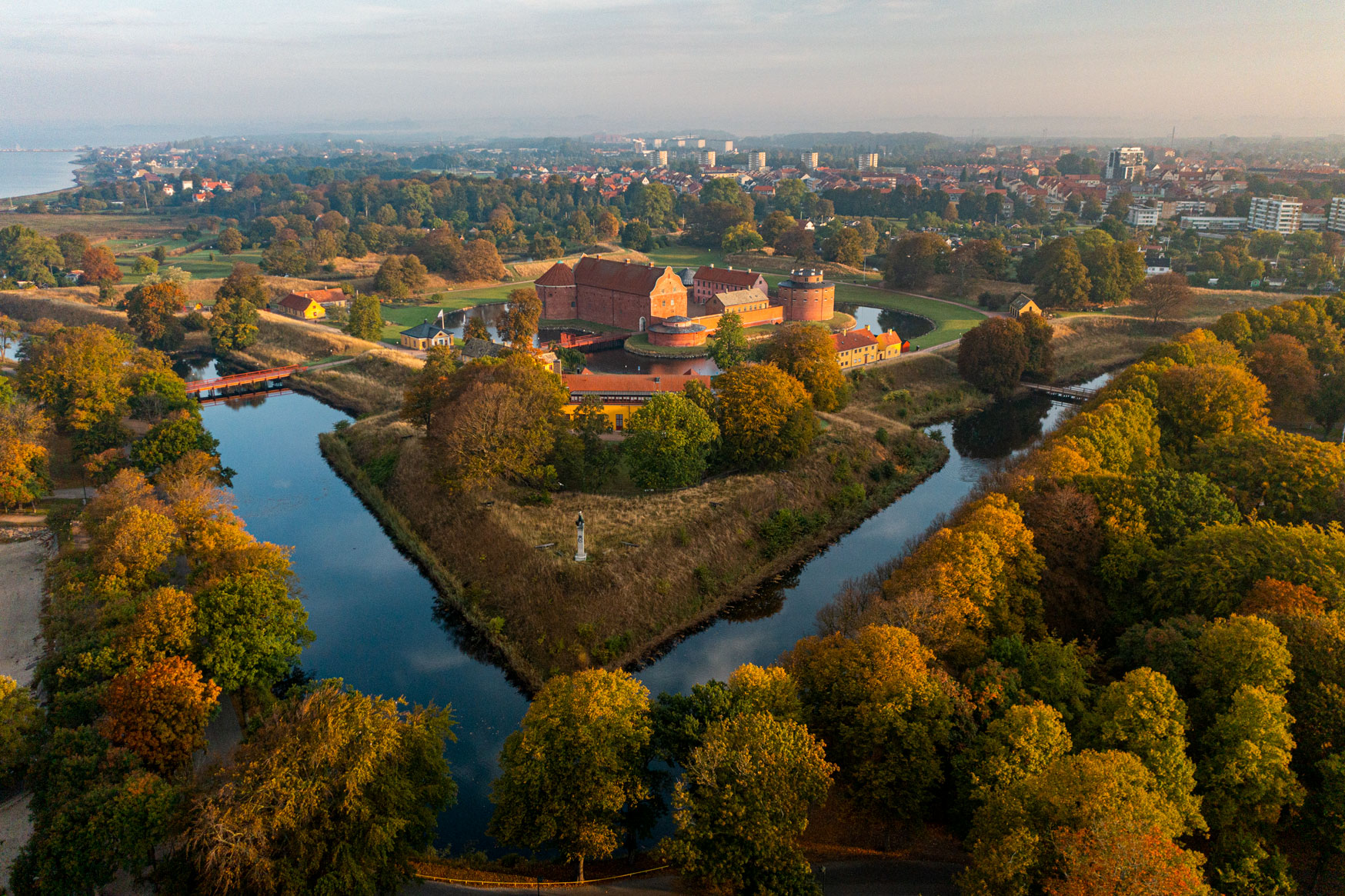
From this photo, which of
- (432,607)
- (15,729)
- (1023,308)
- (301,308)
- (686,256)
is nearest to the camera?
(15,729)

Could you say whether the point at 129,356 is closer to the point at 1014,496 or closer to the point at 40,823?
the point at 40,823

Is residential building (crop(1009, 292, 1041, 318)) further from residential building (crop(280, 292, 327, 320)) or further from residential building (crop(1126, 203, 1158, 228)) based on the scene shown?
residential building (crop(1126, 203, 1158, 228))

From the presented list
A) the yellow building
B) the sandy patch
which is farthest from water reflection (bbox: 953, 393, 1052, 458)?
the sandy patch

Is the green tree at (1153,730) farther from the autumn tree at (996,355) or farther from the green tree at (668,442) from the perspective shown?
the autumn tree at (996,355)

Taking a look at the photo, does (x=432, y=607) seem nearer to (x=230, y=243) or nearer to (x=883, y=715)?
(x=883, y=715)

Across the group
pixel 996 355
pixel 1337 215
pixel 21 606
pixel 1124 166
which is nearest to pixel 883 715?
pixel 21 606

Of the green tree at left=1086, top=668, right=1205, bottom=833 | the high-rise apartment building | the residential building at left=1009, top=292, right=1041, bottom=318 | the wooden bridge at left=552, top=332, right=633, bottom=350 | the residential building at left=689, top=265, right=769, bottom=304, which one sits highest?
the high-rise apartment building

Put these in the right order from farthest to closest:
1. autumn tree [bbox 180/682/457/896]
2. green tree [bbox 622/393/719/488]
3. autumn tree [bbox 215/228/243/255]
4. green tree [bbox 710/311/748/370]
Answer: autumn tree [bbox 215/228/243/255] → green tree [bbox 710/311/748/370] → green tree [bbox 622/393/719/488] → autumn tree [bbox 180/682/457/896]

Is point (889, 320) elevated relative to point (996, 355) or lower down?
lower down
